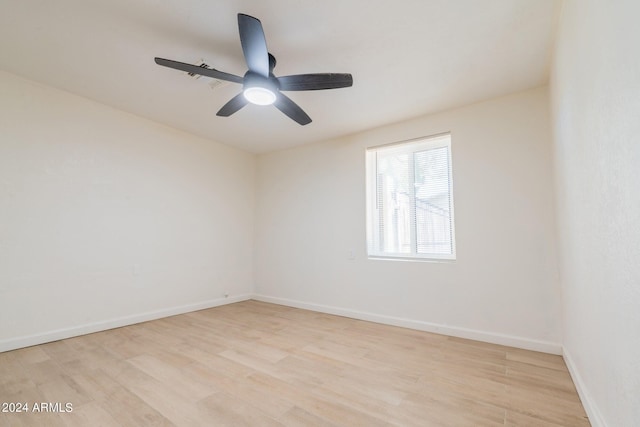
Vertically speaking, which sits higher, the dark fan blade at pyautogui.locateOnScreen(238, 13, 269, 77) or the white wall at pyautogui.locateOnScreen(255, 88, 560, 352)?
the dark fan blade at pyautogui.locateOnScreen(238, 13, 269, 77)

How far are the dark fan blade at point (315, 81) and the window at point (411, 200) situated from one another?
1721 millimetres

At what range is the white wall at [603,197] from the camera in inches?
38.3

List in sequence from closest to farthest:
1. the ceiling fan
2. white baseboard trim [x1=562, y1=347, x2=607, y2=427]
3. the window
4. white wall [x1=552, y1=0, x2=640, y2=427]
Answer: white wall [x1=552, y1=0, x2=640, y2=427], white baseboard trim [x1=562, y1=347, x2=607, y2=427], the ceiling fan, the window

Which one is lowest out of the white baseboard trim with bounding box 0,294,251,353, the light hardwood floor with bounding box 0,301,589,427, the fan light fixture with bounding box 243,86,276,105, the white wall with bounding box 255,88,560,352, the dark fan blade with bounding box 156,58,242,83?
the light hardwood floor with bounding box 0,301,589,427

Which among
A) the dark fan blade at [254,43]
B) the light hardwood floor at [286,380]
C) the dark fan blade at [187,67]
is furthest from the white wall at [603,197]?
the dark fan blade at [187,67]

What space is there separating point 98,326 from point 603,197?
4315 mm

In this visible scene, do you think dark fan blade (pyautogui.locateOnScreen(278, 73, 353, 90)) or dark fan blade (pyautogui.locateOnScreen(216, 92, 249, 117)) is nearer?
dark fan blade (pyautogui.locateOnScreen(278, 73, 353, 90))

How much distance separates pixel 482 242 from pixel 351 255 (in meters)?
1.57

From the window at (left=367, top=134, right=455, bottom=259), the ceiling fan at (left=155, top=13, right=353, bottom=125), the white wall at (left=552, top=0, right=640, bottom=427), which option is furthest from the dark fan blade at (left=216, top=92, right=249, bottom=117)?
the white wall at (left=552, top=0, right=640, bottom=427)

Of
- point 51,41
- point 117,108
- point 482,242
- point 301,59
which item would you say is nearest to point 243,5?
point 301,59

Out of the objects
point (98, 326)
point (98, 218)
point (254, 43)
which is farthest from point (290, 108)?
point (98, 326)

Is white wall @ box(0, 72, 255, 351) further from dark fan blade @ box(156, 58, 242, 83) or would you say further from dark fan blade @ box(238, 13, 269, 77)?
dark fan blade @ box(238, 13, 269, 77)

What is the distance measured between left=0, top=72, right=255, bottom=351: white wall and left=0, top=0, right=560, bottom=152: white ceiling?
415 mm

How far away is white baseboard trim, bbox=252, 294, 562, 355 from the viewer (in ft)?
8.23
